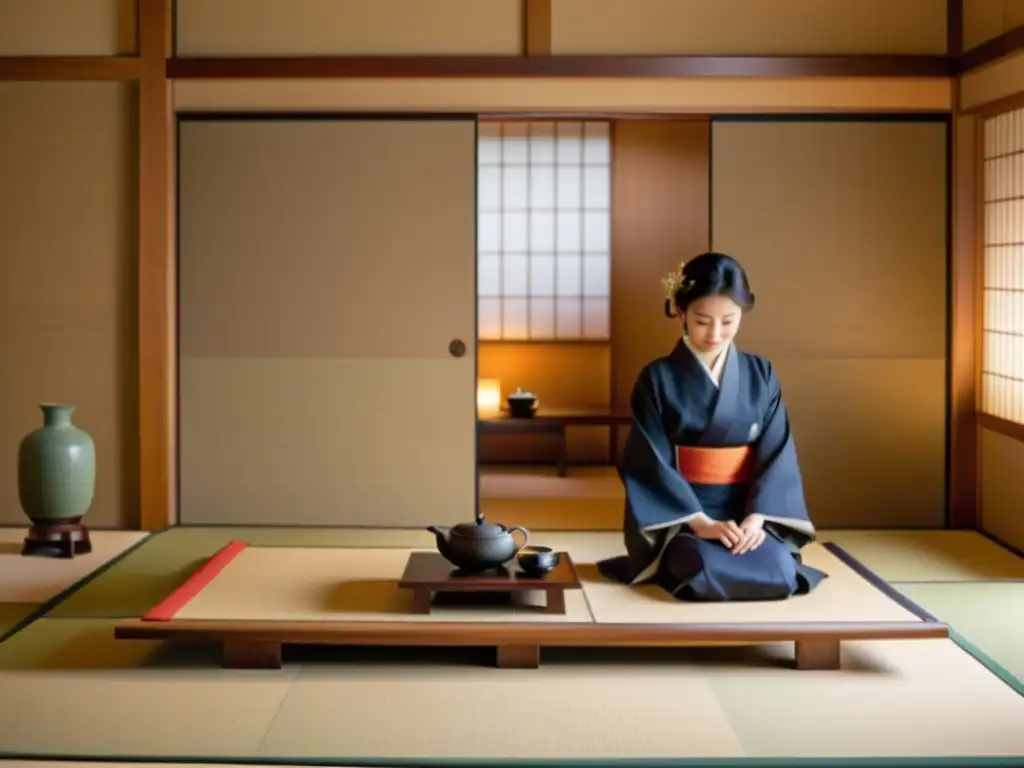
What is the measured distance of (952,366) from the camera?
604cm

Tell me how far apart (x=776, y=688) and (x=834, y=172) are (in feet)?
10.2

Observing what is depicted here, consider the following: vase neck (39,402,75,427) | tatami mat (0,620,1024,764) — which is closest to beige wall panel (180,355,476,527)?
vase neck (39,402,75,427)

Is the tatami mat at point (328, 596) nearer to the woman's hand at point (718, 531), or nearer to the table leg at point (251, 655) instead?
the table leg at point (251, 655)

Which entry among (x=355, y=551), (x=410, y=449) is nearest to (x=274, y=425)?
(x=410, y=449)

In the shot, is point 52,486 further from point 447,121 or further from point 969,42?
point 969,42

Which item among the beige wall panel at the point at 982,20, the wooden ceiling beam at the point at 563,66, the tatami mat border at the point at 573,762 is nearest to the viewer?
the tatami mat border at the point at 573,762

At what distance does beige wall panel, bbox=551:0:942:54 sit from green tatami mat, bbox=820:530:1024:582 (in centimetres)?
219

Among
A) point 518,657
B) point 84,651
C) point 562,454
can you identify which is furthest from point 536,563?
point 562,454

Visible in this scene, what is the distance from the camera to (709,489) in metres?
4.37

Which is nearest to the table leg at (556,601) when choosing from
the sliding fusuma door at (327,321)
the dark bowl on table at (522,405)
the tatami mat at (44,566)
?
the tatami mat at (44,566)

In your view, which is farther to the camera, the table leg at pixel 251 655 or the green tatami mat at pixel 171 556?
the green tatami mat at pixel 171 556

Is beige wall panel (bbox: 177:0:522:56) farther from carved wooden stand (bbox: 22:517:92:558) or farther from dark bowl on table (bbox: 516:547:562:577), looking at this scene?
dark bowl on table (bbox: 516:547:562:577)

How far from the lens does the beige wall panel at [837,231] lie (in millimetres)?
6020

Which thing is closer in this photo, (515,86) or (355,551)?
(355,551)
